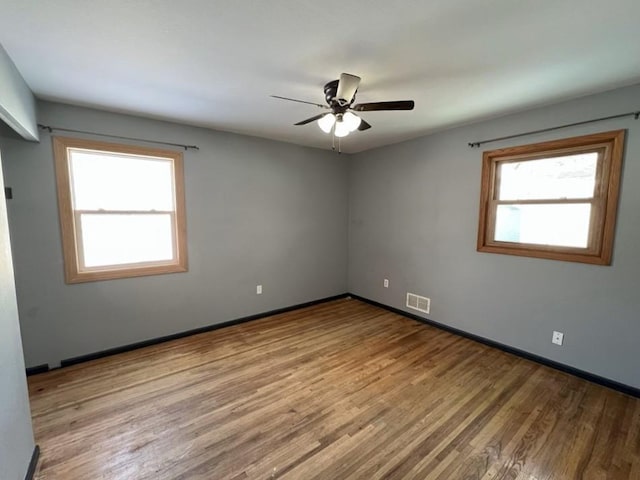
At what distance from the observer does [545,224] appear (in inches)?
107

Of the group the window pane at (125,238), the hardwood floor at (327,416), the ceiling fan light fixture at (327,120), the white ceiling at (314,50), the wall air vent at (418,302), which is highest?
the white ceiling at (314,50)

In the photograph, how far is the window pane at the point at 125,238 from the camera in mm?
2785

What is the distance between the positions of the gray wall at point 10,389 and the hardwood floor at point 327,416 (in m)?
0.27

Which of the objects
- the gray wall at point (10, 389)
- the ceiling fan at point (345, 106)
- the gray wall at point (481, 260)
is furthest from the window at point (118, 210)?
the gray wall at point (481, 260)

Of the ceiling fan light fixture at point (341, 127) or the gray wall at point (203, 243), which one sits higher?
the ceiling fan light fixture at point (341, 127)

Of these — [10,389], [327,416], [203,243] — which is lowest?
[327,416]

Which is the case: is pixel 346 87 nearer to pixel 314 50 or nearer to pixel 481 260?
pixel 314 50

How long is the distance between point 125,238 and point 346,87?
9.05 ft

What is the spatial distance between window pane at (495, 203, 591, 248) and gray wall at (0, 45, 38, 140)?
4.15m

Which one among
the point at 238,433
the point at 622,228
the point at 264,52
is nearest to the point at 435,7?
the point at 264,52

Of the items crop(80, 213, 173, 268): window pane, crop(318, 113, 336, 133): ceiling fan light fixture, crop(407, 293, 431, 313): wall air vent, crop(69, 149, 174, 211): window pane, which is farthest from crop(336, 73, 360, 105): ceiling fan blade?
crop(407, 293, 431, 313): wall air vent

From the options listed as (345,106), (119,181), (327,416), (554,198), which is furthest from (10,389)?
(554,198)

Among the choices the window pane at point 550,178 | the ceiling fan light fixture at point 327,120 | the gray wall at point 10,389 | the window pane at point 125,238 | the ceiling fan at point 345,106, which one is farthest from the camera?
the window pane at point 125,238

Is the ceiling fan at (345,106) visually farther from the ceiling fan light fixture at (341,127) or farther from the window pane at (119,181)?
the window pane at (119,181)
